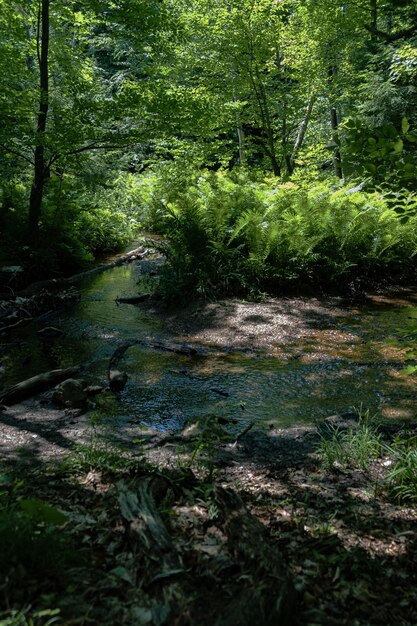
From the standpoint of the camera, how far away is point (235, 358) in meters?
6.41

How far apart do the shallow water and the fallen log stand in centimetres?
40

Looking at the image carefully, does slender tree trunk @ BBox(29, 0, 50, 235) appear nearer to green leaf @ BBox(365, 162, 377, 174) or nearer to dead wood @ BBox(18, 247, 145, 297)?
dead wood @ BBox(18, 247, 145, 297)

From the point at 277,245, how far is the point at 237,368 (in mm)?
3657

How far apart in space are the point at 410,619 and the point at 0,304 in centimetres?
725

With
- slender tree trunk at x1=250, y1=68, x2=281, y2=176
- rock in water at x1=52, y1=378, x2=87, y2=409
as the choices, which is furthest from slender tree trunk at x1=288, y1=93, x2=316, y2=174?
rock in water at x1=52, y1=378, x2=87, y2=409

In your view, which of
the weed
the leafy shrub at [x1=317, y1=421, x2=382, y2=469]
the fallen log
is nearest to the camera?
the weed

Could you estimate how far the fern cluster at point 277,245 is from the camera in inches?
349

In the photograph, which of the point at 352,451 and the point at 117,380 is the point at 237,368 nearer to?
the point at 117,380

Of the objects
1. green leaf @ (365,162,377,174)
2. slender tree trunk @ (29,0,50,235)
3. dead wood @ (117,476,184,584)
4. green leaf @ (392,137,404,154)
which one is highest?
slender tree trunk @ (29,0,50,235)

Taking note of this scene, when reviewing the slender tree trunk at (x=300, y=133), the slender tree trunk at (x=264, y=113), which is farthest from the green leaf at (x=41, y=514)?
the slender tree trunk at (x=300, y=133)

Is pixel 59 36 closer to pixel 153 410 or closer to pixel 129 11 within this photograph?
pixel 129 11

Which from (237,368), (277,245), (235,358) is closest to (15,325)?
(235,358)

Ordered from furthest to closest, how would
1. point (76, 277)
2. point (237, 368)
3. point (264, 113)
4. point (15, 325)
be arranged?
point (264, 113) < point (76, 277) < point (15, 325) < point (237, 368)

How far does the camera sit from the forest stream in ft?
15.8
